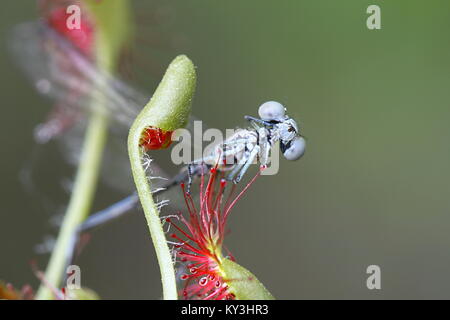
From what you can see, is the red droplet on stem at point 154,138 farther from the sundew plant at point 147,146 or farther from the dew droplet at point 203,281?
the dew droplet at point 203,281

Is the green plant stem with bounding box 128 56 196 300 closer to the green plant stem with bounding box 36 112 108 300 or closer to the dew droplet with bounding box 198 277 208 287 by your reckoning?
the dew droplet with bounding box 198 277 208 287

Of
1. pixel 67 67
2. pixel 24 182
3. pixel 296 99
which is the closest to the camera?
pixel 67 67

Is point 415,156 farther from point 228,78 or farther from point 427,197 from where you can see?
point 228,78

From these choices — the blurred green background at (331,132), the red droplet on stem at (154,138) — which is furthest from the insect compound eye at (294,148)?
Result: the blurred green background at (331,132)

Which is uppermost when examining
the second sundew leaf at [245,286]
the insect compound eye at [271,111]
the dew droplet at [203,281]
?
the insect compound eye at [271,111]

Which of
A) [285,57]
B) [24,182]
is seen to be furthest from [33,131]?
[285,57]

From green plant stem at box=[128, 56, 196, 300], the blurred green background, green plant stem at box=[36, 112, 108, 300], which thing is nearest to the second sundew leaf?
green plant stem at box=[128, 56, 196, 300]
